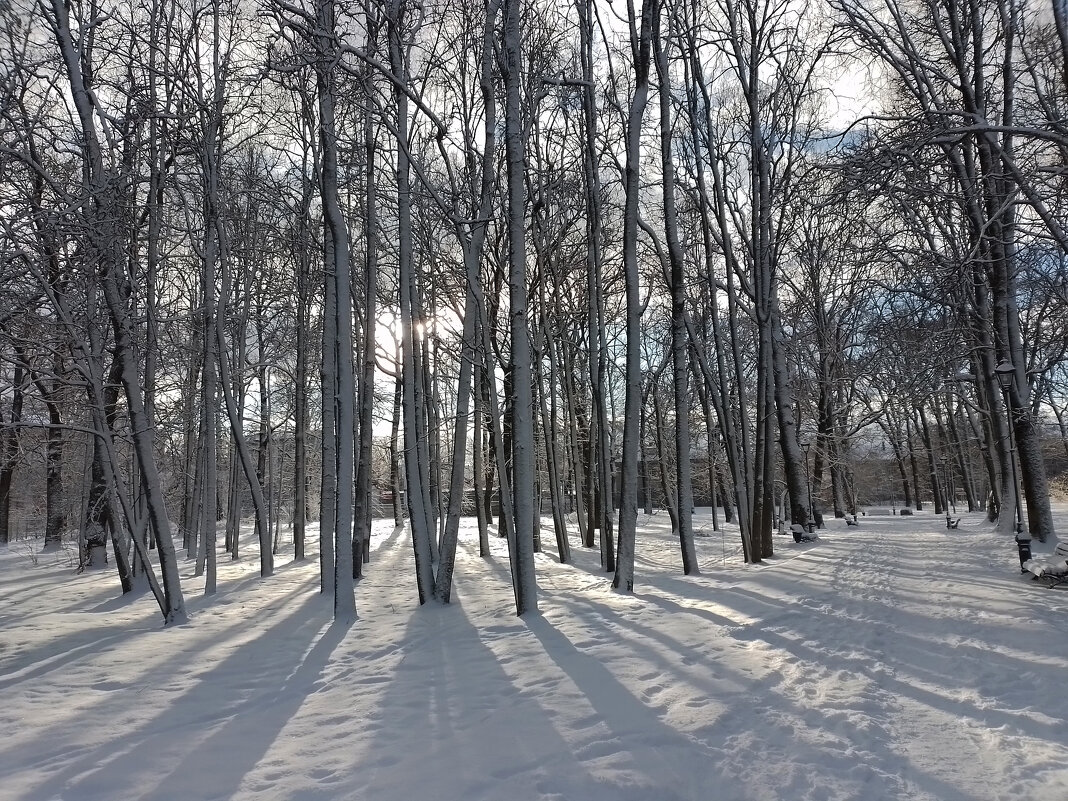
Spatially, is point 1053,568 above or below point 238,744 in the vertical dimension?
above

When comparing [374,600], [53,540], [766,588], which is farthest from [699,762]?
[53,540]

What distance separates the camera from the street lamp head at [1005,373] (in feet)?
29.7

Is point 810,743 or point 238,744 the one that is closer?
point 810,743

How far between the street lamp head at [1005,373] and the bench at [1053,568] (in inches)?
101

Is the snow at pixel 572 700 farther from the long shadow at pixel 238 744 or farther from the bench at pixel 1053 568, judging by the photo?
the bench at pixel 1053 568

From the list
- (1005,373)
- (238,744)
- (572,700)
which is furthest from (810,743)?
(1005,373)

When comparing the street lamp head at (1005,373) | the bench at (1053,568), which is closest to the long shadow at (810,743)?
the bench at (1053,568)

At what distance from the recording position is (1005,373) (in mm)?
9234

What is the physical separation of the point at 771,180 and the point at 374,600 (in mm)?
12691

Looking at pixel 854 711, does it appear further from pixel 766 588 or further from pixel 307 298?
pixel 307 298

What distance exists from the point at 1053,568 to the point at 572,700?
6.57 meters

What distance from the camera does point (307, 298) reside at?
14.5 meters

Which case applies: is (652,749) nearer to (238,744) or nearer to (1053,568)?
(238,744)

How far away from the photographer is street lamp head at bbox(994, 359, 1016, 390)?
9062 mm
